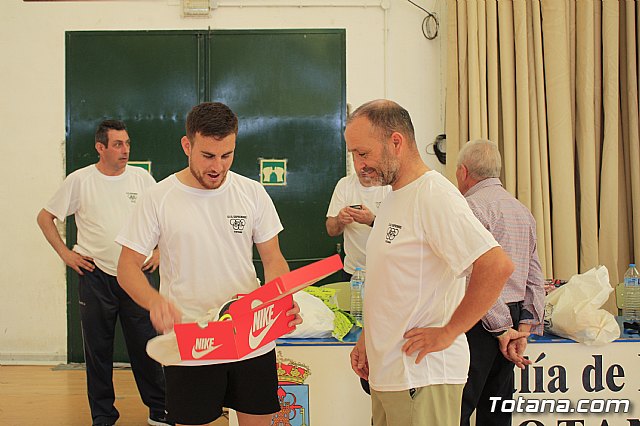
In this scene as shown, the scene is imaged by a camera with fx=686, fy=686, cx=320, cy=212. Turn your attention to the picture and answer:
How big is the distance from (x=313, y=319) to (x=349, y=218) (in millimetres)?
1254

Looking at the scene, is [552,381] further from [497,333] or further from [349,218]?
[349,218]

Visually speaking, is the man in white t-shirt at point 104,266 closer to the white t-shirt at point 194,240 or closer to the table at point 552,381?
the table at point 552,381

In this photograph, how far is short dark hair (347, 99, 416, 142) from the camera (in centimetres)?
216

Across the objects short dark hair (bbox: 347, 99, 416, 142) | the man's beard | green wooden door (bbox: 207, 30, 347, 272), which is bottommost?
the man's beard

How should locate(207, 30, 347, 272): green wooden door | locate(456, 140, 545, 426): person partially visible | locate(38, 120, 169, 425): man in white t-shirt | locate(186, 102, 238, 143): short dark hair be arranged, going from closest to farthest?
locate(186, 102, 238, 143): short dark hair, locate(456, 140, 545, 426): person partially visible, locate(38, 120, 169, 425): man in white t-shirt, locate(207, 30, 347, 272): green wooden door

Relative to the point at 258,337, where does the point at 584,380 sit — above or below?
→ below

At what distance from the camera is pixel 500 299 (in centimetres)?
315

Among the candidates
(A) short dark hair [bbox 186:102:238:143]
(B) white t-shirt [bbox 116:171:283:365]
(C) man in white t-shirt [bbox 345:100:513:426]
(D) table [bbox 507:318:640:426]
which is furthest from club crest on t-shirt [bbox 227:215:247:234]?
(D) table [bbox 507:318:640:426]

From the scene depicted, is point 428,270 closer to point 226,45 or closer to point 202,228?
point 202,228

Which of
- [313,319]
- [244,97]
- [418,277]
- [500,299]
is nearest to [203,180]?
[418,277]

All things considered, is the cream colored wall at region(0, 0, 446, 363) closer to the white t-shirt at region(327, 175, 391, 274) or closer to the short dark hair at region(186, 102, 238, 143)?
the white t-shirt at region(327, 175, 391, 274)

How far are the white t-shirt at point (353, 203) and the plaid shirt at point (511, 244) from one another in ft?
5.44

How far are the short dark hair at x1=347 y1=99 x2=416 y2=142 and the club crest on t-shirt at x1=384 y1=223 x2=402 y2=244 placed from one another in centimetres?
28

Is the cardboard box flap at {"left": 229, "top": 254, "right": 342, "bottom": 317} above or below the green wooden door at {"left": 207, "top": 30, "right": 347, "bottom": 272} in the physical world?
below
